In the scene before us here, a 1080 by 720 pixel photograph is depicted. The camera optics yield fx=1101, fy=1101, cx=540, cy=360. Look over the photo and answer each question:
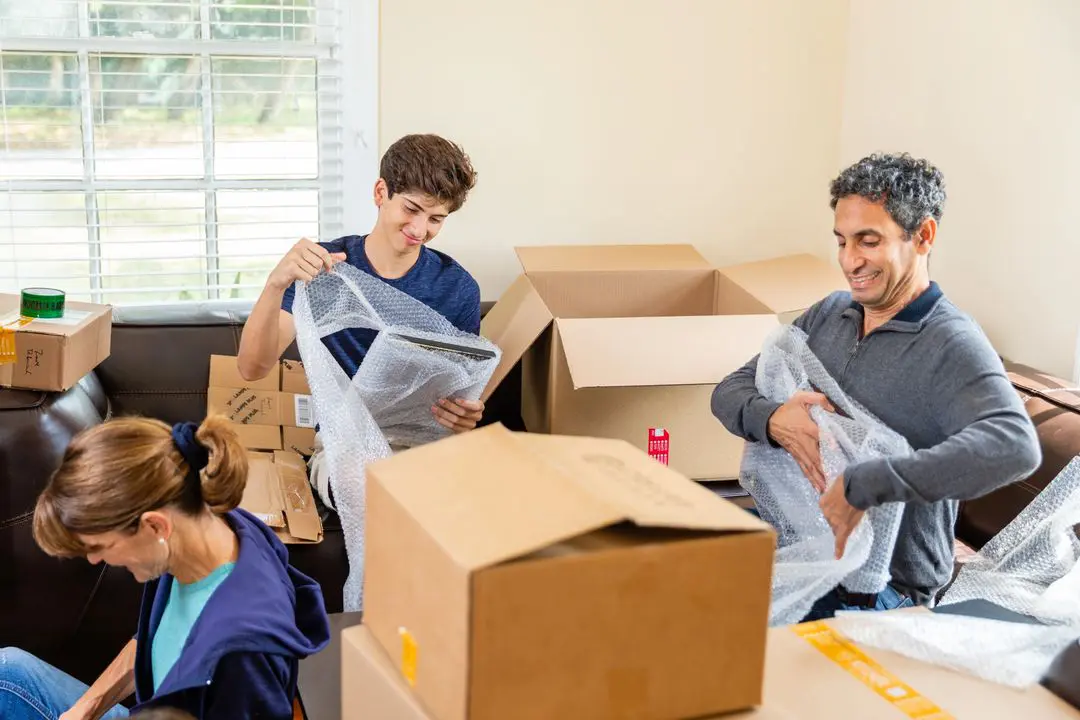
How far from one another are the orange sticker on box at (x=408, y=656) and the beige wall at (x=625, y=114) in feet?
7.45

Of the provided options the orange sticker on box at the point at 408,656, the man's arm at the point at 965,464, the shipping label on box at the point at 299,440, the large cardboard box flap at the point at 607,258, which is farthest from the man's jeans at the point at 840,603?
the shipping label on box at the point at 299,440

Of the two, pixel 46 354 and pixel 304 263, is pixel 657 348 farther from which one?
pixel 46 354

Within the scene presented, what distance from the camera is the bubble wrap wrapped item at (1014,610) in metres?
1.42

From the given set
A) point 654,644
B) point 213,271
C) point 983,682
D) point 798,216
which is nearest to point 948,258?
point 798,216

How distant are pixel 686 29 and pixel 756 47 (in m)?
0.24

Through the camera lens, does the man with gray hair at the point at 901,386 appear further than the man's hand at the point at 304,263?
No

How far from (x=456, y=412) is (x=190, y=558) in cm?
89

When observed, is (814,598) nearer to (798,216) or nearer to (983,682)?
(983,682)

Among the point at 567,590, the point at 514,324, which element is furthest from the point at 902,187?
the point at 567,590

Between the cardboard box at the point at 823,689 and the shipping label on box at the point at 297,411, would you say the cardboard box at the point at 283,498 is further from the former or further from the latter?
the cardboard box at the point at 823,689

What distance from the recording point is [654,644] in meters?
1.02

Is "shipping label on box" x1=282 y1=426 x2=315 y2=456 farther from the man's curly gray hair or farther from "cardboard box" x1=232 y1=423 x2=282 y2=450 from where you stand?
the man's curly gray hair

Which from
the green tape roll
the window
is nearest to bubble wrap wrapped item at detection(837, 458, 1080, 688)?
the green tape roll

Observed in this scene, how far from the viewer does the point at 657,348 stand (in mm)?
2547
